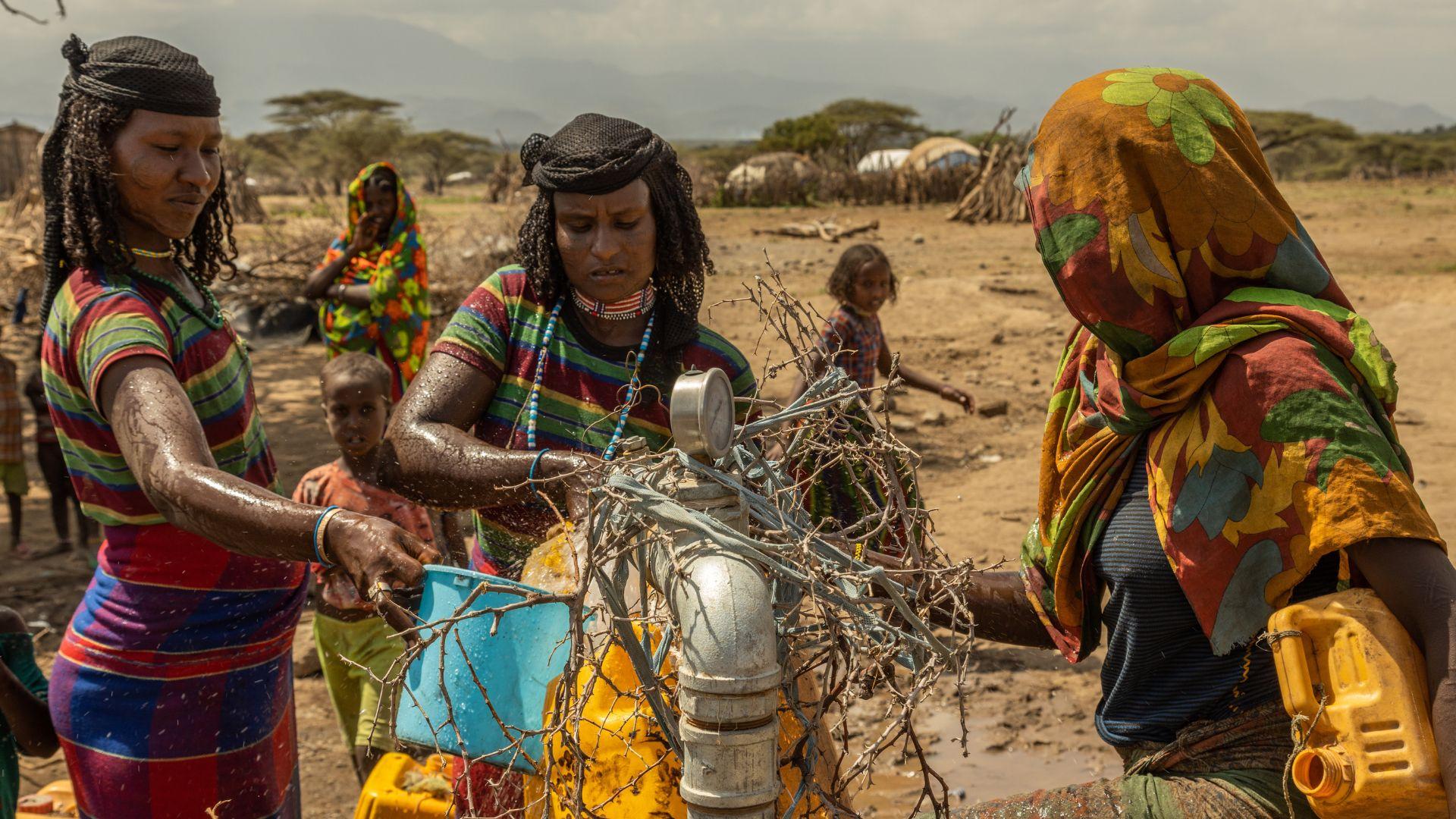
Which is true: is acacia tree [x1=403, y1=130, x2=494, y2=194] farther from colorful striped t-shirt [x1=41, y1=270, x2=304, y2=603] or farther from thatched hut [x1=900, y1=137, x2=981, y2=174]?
colorful striped t-shirt [x1=41, y1=270, x2=304, y2=603]

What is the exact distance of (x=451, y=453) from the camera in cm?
195

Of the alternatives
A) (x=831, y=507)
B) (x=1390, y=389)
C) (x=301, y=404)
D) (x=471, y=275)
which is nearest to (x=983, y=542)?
(x=831, y=507)

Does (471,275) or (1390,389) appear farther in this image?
(471,275)

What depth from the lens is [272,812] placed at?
2363mm

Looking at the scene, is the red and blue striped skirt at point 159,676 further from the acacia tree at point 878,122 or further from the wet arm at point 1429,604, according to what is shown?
the acacia tree at point 878,122

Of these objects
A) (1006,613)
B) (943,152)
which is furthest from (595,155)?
(943,152)

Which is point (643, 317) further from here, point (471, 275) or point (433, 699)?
point (471, 275)

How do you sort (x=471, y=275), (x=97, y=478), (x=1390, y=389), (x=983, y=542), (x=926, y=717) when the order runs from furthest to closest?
1. (x=471, y=275)
2. (x=983, y=542)
3. (x=926, y=717)
4. (x=97, y=478)
5. (x=1390, y=389)

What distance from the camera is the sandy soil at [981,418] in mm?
3984

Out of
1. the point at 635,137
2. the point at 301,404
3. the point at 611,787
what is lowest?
the point at 301,404

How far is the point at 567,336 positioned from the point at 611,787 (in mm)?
992

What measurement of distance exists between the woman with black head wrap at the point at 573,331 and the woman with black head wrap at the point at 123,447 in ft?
1.35

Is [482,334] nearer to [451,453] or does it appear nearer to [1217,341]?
[451,453]

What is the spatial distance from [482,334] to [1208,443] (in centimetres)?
122
